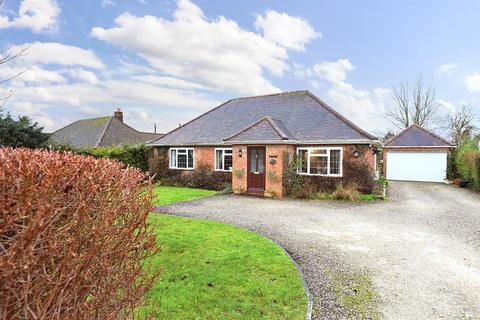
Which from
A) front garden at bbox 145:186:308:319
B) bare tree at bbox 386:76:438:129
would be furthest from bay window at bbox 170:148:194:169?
bare tree at bbox 386:76:438:129

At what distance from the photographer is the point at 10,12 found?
6.73 meters

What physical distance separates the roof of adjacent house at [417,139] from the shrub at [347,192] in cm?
1342

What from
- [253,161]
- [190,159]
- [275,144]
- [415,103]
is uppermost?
[415,103]

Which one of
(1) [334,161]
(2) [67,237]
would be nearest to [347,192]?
(1) [334,161]

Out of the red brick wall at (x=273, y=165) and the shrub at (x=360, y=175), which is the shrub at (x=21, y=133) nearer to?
the red brick wall at (x=273, y=165)

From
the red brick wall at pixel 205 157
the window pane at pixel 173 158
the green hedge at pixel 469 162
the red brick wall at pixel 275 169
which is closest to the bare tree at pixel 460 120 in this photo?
the green hedge at pixel 469 162

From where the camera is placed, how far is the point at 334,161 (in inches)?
613

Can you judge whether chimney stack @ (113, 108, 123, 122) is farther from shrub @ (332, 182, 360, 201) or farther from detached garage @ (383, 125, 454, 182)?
detached garage @ (383, 125, 454, 182)

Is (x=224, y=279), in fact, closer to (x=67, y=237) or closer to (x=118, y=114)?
(x=67, y=237)

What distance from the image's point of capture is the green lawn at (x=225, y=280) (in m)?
4.14

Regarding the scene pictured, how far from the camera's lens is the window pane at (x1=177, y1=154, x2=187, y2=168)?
813 inches

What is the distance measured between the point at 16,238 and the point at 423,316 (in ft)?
16.8

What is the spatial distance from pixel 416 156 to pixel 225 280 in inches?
987

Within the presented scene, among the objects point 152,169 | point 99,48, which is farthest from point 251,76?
point 99,48
